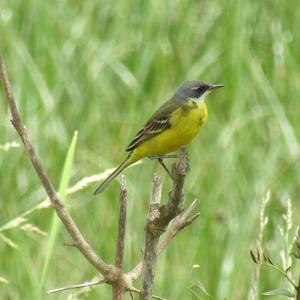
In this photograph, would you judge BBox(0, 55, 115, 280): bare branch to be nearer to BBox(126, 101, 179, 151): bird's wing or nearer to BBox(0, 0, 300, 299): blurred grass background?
BBox(126, 101, 179, 151): bird's wing

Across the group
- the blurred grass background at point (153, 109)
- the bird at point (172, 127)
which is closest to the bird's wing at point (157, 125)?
the bird at point (172, 127)

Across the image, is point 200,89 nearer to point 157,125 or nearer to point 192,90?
point 192,90

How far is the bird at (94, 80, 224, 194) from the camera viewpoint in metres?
3.56

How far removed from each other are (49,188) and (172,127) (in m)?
2.13

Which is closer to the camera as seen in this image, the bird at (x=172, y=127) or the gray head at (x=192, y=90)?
the bird at (x=172, y=127)

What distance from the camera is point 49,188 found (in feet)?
4.93

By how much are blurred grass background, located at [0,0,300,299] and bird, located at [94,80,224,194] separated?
811 mm

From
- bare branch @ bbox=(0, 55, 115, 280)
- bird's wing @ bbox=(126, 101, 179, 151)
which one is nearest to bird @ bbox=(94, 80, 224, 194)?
bird's wing @ bbox=(126, 101, 179, 151)

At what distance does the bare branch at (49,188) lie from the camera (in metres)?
1.48

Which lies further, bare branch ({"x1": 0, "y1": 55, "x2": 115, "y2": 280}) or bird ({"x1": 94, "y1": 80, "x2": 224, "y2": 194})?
bird ({"x1": 94, "y1": 80, "x2": 224, "y2": 194})

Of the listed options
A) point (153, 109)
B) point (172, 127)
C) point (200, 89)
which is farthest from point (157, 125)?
point (153, 109)

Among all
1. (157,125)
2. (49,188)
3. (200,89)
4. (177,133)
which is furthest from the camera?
(200,89)

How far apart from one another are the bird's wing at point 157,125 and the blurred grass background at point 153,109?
82 centimetres

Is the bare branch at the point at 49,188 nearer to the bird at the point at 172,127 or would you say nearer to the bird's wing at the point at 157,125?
the bird at the point at 172,127
